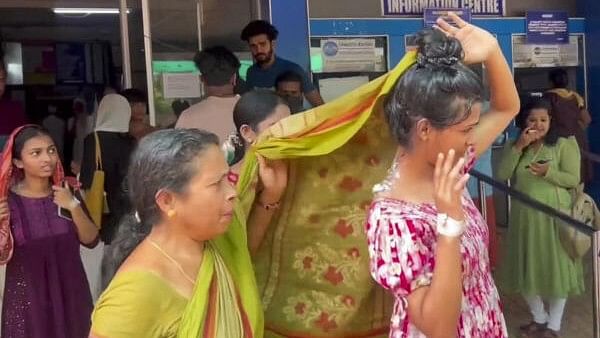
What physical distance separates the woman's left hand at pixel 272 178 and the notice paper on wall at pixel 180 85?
3285 millimetres

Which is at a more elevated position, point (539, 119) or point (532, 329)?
point (539, 119)

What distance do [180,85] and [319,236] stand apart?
331cm

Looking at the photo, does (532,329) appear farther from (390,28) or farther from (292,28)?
(390,28)

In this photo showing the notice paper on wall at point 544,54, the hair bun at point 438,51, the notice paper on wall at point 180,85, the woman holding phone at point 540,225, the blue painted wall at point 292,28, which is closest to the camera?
the hair bun at point 438,51

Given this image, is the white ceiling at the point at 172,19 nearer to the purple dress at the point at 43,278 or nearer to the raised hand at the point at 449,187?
the purple dress at the point at 43,278

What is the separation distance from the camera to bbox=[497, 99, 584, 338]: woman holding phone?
427 centimetres

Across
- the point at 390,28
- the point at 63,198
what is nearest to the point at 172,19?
the point at 390,28

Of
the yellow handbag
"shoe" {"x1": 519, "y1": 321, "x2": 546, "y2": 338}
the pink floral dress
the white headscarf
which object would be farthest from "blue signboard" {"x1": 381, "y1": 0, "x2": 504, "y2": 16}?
the pink floral dress

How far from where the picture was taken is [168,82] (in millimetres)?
5195

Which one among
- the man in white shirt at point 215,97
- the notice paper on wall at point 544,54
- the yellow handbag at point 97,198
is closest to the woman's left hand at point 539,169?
the man in white shirt at point 215,97

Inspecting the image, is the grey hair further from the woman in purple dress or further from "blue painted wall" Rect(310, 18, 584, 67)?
"blue painted wall" Rect(310, 18, 584, 67)

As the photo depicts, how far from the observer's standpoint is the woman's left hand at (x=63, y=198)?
10.1 ft

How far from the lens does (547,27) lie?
24.5 ft

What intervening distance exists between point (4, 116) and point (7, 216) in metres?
1.44
